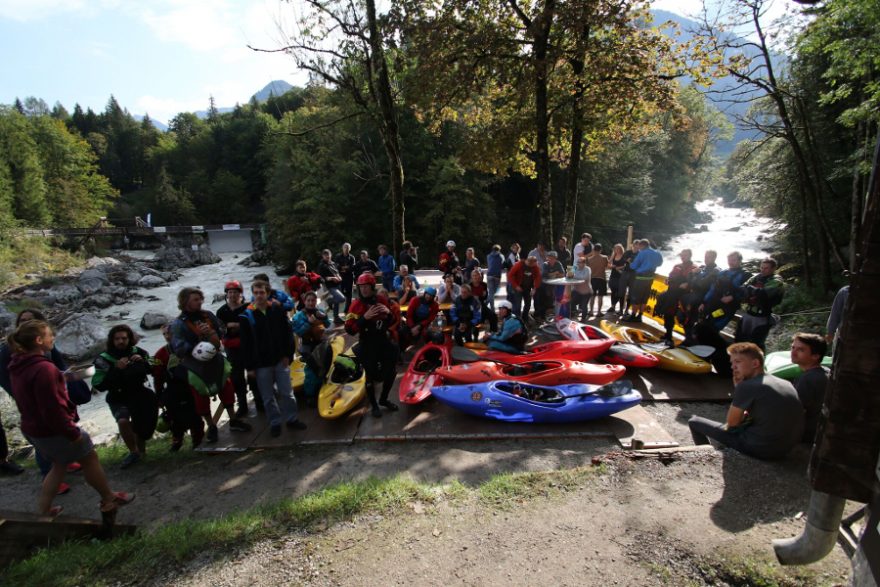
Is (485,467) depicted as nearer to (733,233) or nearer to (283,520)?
(283,520)

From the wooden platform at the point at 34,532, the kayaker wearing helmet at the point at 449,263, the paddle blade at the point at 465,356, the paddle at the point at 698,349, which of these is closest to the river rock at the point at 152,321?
the kayaker wearing helmet at the point at 449,263

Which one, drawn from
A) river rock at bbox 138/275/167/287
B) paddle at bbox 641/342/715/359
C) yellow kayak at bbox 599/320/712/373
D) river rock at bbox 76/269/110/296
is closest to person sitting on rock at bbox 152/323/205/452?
yellow kayak at bbox 599/320/712/373

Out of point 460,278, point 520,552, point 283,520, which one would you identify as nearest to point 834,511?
point 520,552

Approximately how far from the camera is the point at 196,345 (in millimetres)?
5129

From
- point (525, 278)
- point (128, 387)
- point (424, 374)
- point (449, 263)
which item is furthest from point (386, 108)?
point (128, 387)

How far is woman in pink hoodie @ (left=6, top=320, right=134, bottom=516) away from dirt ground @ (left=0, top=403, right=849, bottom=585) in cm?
97

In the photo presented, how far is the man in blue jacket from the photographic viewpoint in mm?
9062

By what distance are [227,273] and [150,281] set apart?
6.25 meters

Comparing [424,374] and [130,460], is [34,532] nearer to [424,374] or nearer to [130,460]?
[130,460]

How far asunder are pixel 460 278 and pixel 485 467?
5.93 meters

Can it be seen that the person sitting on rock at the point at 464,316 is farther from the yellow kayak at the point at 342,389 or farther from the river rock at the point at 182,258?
the river rock at the point at 182,258

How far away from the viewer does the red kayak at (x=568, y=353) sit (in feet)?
23.7

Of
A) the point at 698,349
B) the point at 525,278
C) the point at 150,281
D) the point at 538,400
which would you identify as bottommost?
the point at 150,281

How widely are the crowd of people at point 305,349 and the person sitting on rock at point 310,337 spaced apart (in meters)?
0.02
